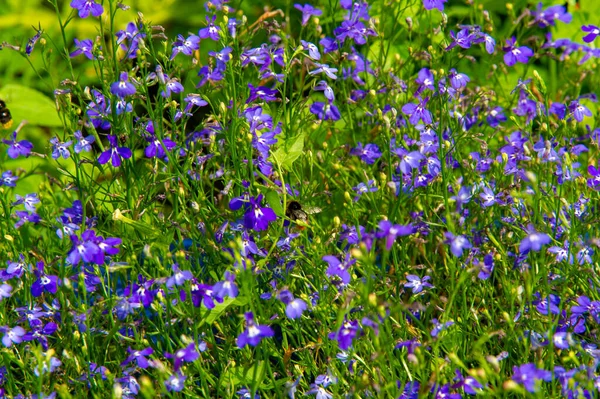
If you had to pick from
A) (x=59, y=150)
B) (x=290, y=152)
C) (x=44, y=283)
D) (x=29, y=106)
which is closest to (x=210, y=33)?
(x=290, y=152)

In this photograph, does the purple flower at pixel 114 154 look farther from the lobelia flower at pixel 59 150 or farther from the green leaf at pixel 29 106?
the green leaf at pixel 29 106

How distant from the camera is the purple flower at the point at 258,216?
8.00ft

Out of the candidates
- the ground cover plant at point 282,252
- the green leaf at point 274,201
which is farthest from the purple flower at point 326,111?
the green leaf at point 274,201

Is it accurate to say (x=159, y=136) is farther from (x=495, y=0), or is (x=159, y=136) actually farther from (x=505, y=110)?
(x=495, y=0)

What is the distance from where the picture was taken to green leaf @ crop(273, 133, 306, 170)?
2.71m

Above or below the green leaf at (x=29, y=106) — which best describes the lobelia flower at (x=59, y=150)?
below

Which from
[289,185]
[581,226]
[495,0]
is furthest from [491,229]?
[495,0]

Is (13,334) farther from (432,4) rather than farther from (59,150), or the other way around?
(432,4)

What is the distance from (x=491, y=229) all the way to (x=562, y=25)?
85.9 inches

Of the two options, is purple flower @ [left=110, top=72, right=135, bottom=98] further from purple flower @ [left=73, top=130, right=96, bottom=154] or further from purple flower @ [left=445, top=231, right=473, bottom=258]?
purple flower @ [left=445, top=231, right=473, bottom=258]

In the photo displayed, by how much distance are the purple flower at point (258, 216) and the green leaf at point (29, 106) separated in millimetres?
2324

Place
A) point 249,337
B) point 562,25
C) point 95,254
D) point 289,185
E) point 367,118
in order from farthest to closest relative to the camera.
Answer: point 562,25 < point 367,118 < point 289,185 < point 95,254 < point 249,337

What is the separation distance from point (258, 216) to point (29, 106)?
2.63 m

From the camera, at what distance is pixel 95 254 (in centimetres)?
237
